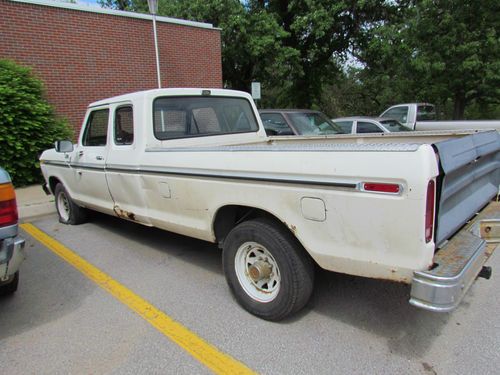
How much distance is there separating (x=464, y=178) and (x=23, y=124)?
8.85 m

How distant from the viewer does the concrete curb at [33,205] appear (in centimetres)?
699

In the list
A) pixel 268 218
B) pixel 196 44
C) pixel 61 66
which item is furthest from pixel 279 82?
pixel 268 218

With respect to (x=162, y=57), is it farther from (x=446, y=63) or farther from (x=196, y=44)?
(x=446, y=63)

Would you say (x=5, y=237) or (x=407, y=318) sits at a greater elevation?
(x=5, y=237)

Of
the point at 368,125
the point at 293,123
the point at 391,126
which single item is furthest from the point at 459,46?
the point at 293,123

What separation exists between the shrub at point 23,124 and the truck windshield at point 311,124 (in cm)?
554

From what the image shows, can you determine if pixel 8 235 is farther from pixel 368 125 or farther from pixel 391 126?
pixel 391 126

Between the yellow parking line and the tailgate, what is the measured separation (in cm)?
161

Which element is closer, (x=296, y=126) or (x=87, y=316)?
(x=87, y=316)

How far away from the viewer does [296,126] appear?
329 inches

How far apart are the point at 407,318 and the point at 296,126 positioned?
5.72 metres

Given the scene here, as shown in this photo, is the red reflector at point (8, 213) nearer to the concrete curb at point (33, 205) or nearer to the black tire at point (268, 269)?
the black tire at point (268, 269)

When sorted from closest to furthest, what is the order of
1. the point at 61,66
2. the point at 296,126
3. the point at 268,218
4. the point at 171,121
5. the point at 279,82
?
1. the point at 268,218
2. the point at 171,121
3. the point at 296,126
4. the point at 61,66
5. the point at 279,82

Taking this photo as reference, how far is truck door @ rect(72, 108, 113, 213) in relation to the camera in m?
4.77
